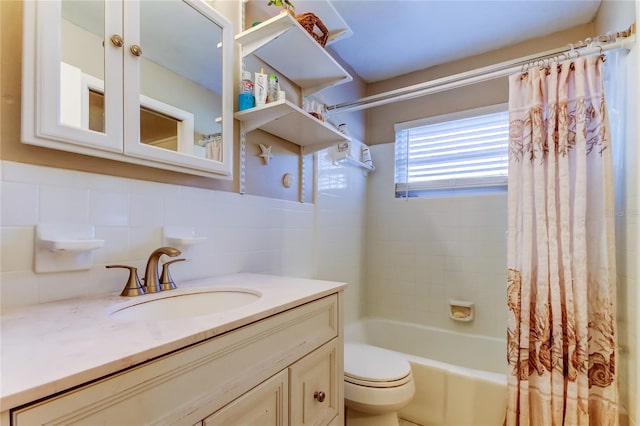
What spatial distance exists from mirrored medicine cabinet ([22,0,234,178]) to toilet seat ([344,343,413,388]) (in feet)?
3.43

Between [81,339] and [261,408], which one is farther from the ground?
[81,339]

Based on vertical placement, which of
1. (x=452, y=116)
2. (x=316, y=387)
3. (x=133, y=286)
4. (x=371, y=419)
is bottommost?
(x=371, y=419)

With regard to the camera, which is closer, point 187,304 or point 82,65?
point 82,65

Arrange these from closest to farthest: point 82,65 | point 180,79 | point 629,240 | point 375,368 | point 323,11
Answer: point 82,65
point 180,79
point 629,240
point 375,368
point 323,11

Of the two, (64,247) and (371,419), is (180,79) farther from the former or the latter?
(371,419)

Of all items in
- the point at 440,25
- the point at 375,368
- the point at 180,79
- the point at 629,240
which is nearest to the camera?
the point at 180,79

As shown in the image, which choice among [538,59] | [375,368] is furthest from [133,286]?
[538,59]

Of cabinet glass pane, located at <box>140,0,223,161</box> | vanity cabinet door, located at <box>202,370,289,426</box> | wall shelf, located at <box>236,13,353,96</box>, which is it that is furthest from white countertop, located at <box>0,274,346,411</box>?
wall shelf, located at <box>236,13,353,96</box>

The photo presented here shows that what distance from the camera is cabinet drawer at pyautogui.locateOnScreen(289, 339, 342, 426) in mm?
861

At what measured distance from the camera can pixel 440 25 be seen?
1.90 meters

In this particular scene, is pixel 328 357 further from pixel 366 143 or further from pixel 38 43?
pixel 366 143

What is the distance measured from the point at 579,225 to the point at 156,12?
1.79 metres

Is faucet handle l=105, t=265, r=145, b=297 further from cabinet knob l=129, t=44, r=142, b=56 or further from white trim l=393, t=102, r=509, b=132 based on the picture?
white trim l=393, t=102, r=509, b=132

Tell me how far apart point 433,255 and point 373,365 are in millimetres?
1106
